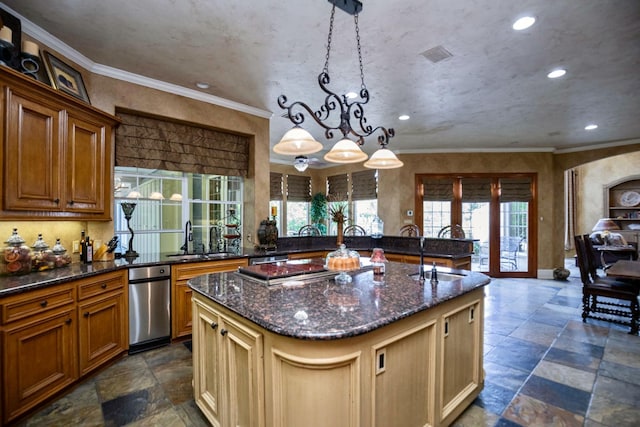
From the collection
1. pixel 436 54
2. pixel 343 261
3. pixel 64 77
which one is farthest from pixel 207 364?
pixel 436 54

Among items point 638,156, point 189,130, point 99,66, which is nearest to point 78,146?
point 99,66

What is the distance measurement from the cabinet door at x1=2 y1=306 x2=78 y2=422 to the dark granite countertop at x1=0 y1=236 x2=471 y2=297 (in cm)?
25

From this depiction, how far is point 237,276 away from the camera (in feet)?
7.45

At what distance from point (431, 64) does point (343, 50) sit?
3.17ft

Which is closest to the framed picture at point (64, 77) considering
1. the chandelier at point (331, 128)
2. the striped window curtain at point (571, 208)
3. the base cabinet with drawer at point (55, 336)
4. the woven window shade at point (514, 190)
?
the base cabinet with drawer at point (55, 336)

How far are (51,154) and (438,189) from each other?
6.67 metres

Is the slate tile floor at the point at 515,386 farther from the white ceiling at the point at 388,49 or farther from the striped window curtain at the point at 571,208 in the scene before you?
the striped window curtain at the point at 571,208

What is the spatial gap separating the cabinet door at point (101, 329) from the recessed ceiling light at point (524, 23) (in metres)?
4.09

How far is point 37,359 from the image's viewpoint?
2107 mm

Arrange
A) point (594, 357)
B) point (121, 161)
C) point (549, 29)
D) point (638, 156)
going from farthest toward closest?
1. point (638, 156)
2. point (121, 161)
3. point (594, 357)
4. point (549, 29)

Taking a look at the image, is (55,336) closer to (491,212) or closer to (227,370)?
(227,370)

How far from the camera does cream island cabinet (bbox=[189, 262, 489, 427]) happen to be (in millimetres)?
1296

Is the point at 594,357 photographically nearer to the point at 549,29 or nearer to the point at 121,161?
the point at 549,29

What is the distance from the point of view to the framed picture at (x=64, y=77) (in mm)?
2604
